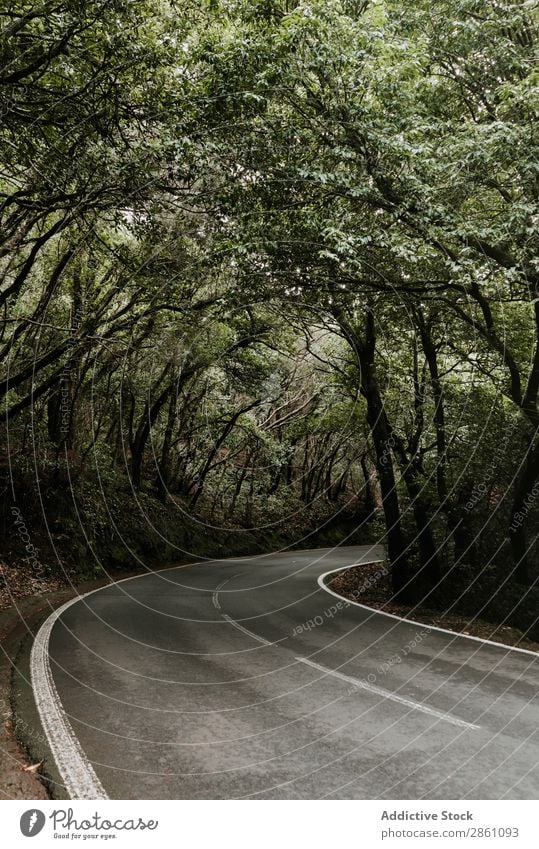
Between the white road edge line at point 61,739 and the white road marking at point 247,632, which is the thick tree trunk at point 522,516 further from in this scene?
Answer: the white road edge line at point 61,739

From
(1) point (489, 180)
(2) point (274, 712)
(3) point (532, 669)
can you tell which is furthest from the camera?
(1) point (489, 180)

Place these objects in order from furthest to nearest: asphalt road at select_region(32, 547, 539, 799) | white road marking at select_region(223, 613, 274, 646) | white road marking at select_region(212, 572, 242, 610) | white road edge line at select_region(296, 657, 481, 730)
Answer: white road marking at select_region(212, 572, 242, 610) → white road marking at select_region(223, 613, 274, 646) → white road edge line at select_region(296, 657, 481, 730) → asphalt road at select_region(32, 547, 539, 799)

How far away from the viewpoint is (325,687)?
6387 millimetres

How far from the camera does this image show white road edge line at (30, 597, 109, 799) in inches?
150

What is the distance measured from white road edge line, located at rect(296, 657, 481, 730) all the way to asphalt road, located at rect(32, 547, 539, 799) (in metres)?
0.02

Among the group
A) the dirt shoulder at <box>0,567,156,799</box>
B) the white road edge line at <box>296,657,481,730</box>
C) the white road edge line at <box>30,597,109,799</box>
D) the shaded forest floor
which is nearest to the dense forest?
the shaded forest floor

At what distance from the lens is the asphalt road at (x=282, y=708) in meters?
3.98

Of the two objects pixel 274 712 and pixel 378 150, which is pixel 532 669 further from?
pixel 378 150

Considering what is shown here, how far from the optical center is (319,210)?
8.36m

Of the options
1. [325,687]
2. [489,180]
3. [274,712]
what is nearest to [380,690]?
[325,687]

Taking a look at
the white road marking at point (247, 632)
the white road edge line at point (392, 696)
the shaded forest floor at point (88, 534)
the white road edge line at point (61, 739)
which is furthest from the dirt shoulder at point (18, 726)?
the white road edge line at point (392, 696)

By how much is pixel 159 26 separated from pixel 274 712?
9.51m

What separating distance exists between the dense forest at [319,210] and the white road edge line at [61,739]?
4.54 meters

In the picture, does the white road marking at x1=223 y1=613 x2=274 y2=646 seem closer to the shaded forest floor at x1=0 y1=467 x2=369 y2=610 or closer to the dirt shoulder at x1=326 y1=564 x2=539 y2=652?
the dirt shoulder at x1=326 y1=564 x2=539 y2=652
